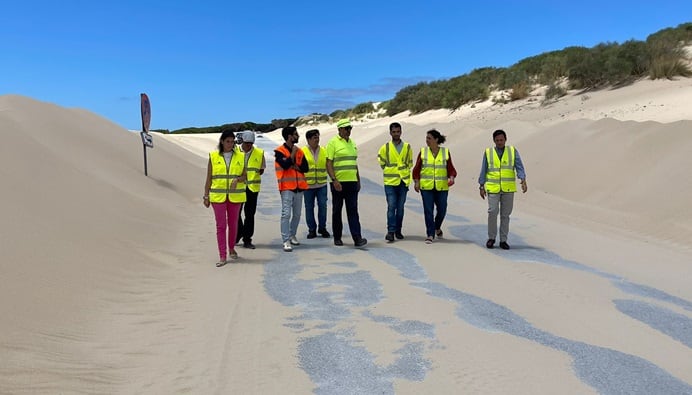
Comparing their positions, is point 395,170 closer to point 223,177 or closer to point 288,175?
point 288,175

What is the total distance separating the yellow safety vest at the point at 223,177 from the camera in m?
7.76

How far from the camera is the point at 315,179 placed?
9805 millimetres

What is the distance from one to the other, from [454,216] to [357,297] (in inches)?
268

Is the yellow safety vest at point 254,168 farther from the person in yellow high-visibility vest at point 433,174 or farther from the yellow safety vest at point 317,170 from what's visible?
the person in yellow high-visibility vest at point 433,174

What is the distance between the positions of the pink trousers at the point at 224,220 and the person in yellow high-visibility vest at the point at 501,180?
12.0 feet

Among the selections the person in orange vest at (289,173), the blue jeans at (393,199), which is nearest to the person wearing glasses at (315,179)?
the person in orange vest at (289,173)

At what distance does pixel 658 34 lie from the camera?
108ft

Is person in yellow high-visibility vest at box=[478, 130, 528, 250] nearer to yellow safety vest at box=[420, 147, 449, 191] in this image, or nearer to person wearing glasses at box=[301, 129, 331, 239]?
yellow safety vest at box=[420, 147, 449, 191]

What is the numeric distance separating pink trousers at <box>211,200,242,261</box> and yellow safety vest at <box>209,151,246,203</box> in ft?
0.32

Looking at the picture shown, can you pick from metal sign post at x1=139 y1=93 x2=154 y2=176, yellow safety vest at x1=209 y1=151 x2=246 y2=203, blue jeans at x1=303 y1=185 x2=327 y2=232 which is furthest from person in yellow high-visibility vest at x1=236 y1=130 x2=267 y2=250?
metal sign post at x1=139 y1=93 x2=154 y2=176

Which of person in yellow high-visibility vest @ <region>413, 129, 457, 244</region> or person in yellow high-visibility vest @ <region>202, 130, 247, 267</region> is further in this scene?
person in yellow high-visibility vest @ <region>413, 129, 457, 244</region>

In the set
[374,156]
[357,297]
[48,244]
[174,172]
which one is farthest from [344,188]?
[374,156]

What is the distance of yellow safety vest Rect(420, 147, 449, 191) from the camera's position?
9234mm

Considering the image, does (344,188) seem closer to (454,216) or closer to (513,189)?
(513,189)
